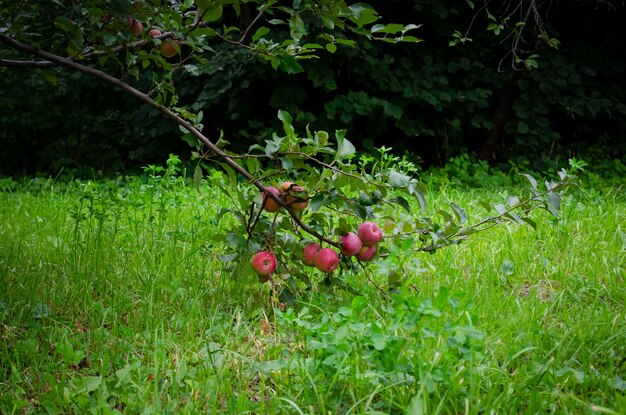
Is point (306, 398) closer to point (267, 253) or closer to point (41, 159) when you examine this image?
point (267, 253)

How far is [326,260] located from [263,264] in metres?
0.22

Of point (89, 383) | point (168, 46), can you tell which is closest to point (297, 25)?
point (168, 46)

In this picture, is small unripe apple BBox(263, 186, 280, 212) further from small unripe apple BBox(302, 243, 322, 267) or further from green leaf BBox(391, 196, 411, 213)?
green leaf BBox(391, 196, 411, 213)

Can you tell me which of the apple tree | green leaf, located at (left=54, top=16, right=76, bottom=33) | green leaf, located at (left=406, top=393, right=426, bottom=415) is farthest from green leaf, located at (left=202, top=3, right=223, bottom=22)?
green leaf, located at (left=406, top=393, right=426, bottom=415)

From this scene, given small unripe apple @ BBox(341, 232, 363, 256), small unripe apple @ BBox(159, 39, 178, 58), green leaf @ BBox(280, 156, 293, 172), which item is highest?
small unripe apple @ BBox(159, 39, 178, 58)

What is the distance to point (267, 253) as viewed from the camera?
2.07 meters

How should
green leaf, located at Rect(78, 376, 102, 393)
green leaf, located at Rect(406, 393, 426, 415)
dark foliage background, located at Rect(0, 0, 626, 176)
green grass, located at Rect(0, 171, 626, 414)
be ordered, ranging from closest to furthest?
green leaf, located at Rect(406, 393, 426, 415) → green grass, located at Rect(0, 171, 626, 414) → green leaf, located at Rect(78, 376, 102, 393) → dark foliage background, located at Rect(0, 0, 626, 176)

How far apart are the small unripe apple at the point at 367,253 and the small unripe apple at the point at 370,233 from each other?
2 centimetres

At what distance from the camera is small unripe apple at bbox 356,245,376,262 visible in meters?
2.09

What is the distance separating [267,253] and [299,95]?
445 centimetres

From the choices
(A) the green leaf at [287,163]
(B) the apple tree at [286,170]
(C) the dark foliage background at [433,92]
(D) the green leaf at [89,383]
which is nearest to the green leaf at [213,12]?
(B) the apple tree at [286,170]

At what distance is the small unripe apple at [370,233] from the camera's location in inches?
81.0

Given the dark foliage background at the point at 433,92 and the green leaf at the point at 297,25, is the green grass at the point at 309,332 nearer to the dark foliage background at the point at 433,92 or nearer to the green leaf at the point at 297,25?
the green leaf at the point at 297,25

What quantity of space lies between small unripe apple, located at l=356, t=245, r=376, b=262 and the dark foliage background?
13.3 ft
